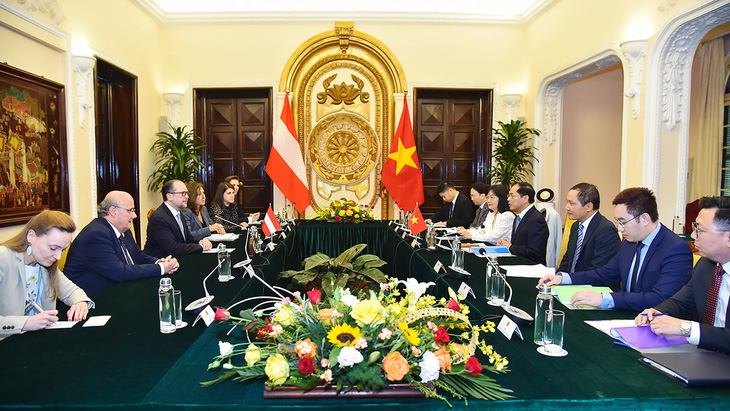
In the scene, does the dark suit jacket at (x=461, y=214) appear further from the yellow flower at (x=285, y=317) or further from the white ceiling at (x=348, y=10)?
the yellow flower at (x=285, y=317)

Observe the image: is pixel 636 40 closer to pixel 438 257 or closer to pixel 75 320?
pixel 438 257

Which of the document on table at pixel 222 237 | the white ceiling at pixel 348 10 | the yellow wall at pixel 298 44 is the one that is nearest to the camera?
the document on table at pixel 222 237

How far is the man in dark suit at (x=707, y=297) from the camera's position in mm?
1453

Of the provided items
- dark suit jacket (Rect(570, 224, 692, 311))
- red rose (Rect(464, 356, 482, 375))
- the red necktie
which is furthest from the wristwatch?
red rose (Rect(464, 356, 482, 375))

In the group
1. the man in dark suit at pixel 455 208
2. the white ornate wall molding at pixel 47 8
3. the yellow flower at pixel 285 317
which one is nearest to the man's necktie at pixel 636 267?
the yellow flower at pixel 285 317

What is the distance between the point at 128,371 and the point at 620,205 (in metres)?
2.12

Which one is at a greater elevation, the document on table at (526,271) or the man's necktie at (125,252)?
the man's necktie at (125,252)

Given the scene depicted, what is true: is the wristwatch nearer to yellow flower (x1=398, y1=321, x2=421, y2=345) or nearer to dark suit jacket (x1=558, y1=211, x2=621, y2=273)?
yellow flower (x1=398, y1=321, x2=421, y2=345)

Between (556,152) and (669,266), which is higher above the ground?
(556,152)

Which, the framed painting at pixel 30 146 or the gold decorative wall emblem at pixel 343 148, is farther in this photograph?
the gold decorative wall emblem at pixel 343 148

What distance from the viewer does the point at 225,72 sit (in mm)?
7016

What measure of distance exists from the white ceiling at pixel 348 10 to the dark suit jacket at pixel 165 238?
431 centimetres

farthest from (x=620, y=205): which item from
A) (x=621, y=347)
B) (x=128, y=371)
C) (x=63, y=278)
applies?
(x=63, y=278)

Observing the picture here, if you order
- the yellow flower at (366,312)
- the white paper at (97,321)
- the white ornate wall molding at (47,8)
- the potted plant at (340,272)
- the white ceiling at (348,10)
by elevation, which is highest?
the white ceiling at (348,10)
